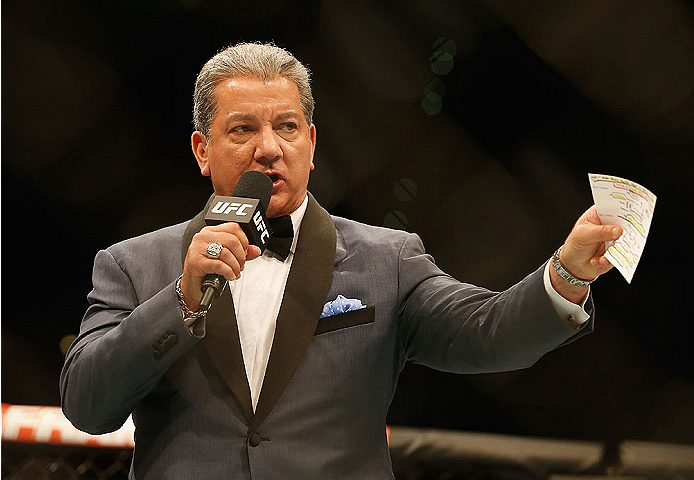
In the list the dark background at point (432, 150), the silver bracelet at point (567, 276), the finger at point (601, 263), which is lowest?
the dark background at point (432, 150)

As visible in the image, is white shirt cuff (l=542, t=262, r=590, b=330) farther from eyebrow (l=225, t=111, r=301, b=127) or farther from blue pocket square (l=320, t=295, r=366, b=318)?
eyebrow (l=225, t=111, r=301, b=127)

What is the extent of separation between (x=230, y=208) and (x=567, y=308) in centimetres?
53

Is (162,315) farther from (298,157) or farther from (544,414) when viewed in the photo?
(544,414)

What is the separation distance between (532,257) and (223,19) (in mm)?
1489

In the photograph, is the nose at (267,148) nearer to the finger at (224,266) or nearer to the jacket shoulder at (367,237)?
the jacket shoulder at (367,237)

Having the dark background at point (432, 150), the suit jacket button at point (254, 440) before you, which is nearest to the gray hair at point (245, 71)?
the suit jacket button at point (254, 440)

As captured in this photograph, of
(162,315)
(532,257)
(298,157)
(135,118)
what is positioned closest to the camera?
(162,315)

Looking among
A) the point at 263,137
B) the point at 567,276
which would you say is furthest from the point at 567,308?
the point at 263,137

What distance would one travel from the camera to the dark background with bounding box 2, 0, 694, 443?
259 cm

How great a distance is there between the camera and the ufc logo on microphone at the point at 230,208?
3.59 ft

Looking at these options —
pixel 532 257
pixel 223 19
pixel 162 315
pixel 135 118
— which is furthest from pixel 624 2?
pixel 162 315

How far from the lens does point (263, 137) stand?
53.7 inches

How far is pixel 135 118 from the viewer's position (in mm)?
2891

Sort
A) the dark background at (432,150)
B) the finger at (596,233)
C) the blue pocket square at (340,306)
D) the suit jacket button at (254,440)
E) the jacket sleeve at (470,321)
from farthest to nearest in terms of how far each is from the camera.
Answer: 1. the dark background at (432,150)
2. the blue pocket square at (340,306)
3. the suit jacket button at (254,440)
4. the jacket sleeve at (470,321)
5. the finger at (596,233)
